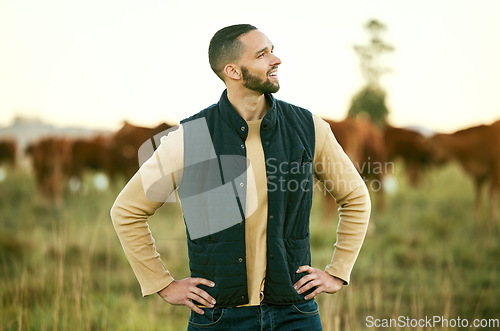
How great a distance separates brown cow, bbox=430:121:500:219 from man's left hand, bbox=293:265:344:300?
743 centimetres

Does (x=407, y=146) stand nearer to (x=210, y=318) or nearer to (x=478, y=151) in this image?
(x=478, y=151)

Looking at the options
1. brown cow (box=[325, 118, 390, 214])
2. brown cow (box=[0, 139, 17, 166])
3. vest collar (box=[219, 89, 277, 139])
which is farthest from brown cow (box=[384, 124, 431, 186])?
→ brown cow (box=[0, 139, 17, 166])

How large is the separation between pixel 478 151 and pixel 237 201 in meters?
8.33

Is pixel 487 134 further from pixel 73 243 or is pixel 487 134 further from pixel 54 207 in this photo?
pixel 54 207

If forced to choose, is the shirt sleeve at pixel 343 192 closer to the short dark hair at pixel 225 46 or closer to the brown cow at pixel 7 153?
the short dark hair at pixel 225 46

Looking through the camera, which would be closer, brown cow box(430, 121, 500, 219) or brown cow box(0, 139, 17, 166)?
brown cow box(430, 121, 500, 219)

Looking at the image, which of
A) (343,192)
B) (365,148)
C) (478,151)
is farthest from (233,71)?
(478,151)

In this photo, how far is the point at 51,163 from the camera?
39.3ft

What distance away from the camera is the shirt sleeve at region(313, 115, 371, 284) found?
74.0 inches

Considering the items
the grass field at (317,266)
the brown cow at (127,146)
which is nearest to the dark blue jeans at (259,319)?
the grass field at (317,266)

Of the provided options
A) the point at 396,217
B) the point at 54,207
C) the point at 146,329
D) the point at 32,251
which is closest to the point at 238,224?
the point at 146,329

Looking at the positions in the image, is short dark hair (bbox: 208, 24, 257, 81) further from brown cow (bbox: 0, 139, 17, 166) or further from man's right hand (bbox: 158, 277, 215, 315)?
brown cow (bbox: 0, 139, 17, 166)

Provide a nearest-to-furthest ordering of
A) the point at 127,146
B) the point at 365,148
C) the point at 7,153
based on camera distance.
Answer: the point at 365,148
the point at 127,146
the point at 7,153

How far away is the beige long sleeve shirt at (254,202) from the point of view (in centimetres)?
178
